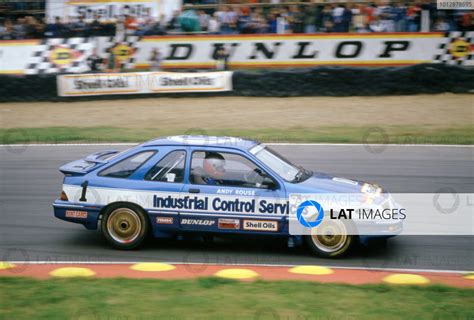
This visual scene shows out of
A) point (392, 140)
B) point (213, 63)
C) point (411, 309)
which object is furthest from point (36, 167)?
point (213, 63)

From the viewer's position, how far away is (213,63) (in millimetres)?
20797

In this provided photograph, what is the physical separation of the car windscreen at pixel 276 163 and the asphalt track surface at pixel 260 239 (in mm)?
787

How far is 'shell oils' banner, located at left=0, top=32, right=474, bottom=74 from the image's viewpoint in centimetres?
1977

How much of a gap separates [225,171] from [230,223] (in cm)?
62

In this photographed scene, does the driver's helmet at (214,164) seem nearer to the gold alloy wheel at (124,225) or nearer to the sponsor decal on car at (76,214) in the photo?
the gold alloy wheel at (124,225)

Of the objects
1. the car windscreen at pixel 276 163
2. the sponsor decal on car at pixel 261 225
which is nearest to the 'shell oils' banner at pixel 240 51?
the car windscreen at pixel 276 163

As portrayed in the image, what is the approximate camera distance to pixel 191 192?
7367 mm

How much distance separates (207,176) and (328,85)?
11.4 metres

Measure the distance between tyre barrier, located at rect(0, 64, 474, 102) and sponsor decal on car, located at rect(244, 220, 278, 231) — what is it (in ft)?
37.7

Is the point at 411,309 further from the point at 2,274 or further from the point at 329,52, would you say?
the point at 329,52

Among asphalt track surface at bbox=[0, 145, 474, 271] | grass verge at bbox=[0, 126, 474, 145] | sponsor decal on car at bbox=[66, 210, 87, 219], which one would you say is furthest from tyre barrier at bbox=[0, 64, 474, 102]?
sponsor decal on car at bbox=[66, 210, 87, 219]

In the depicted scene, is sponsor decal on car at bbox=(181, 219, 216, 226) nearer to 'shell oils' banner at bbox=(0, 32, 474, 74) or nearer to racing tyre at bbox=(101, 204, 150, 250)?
racing tyre at bbox=(101, 204, 150, 250)

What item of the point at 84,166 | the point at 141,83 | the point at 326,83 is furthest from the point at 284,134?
the point at 84,166

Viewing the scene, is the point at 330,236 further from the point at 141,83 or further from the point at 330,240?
the point at 141,83
